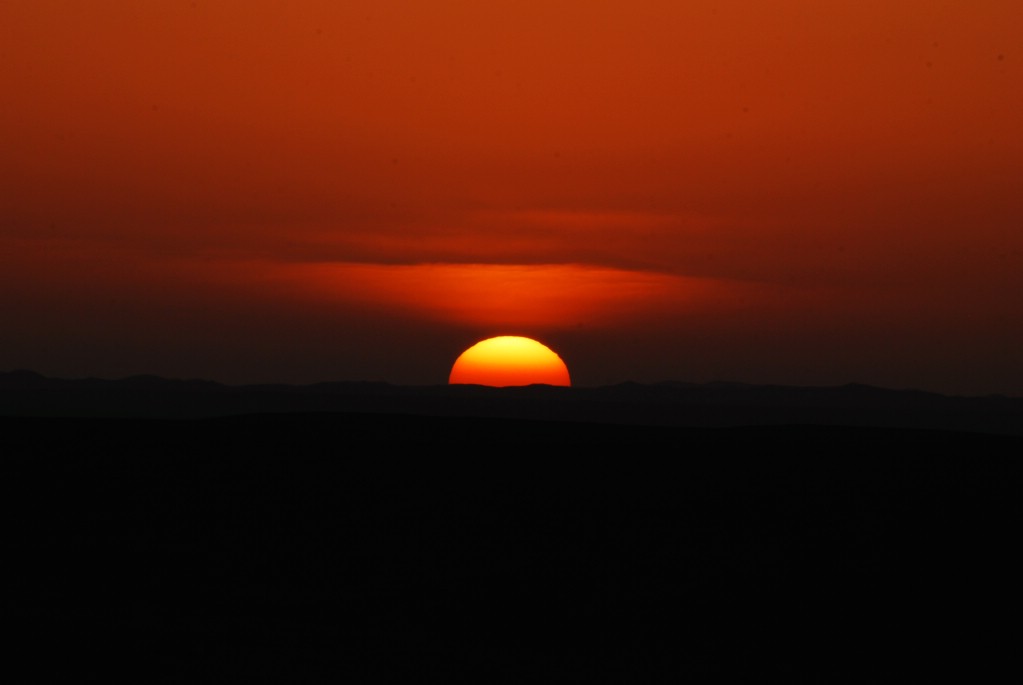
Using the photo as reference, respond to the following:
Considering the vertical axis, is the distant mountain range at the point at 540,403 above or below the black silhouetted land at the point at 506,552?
above

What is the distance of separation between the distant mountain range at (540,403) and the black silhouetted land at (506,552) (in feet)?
132

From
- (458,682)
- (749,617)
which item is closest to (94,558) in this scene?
(458,682)

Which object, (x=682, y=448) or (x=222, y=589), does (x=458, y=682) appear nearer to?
(x=222, y=589)

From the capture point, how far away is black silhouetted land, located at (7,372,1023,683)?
535 inches

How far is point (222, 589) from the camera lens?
16125 millimetres

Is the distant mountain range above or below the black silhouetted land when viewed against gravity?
above

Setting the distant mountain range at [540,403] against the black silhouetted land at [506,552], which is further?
the distant mountain range at [540,403]

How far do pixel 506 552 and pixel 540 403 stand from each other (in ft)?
350

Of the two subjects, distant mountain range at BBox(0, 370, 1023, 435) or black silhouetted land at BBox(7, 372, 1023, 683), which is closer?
black silhouetted land at BBox(7, 372, 1023, 683)

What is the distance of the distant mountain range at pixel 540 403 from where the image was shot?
336 feet

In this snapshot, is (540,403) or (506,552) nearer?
(506,552)

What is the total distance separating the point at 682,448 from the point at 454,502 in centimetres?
721

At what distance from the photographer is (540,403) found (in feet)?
409

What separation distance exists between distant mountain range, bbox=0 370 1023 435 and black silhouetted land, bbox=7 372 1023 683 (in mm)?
40382
